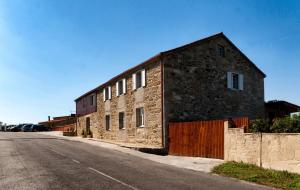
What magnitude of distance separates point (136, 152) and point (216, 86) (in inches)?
311

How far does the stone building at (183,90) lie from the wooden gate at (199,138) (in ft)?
3.47

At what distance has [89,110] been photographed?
3850 cm

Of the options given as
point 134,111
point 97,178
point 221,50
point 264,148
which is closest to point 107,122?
point 134,111

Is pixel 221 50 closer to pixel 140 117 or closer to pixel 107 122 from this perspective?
pixel 140 117

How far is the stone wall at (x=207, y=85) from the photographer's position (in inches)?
873

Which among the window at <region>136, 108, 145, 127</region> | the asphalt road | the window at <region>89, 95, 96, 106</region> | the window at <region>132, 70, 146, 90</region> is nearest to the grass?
the asphalt road

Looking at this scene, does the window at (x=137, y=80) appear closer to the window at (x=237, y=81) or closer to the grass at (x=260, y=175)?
the window at (x=237, y=81)

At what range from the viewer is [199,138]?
60.5 ft

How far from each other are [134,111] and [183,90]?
4.69 meters

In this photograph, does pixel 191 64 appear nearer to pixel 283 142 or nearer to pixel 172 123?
pixel 172 123

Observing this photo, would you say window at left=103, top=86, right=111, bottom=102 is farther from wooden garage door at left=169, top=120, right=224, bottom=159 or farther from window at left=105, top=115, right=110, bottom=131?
wooden garage door at left=169, top=120, right=224, bottom=159

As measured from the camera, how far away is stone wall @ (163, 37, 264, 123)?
72.7ft

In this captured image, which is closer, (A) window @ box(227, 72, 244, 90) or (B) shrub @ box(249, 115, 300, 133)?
(B) shrub @ box(249, 115, 300, 133)

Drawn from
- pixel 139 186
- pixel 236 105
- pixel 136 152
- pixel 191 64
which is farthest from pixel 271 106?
pixel 139 186
